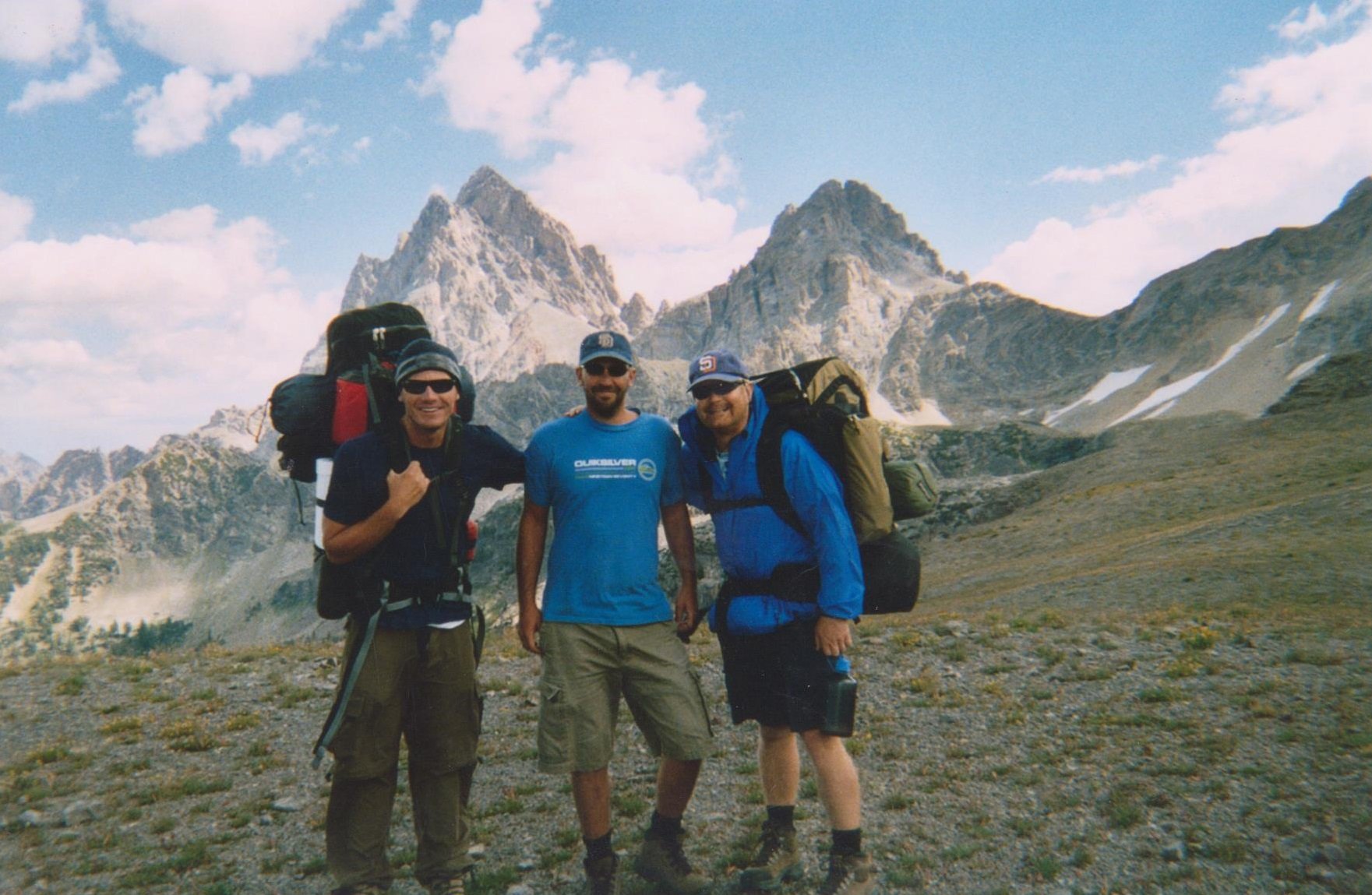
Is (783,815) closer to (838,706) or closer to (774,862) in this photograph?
(774,862)

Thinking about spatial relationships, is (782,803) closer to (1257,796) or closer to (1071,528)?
(1257,796)

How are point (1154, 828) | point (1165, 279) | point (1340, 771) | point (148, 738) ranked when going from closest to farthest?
point (1154, 828) → point (1340, 771) → point (148, 738) → point (1165, 279)

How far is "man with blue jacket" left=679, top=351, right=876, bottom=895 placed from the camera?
5434mm

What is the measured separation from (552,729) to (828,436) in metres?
3.05

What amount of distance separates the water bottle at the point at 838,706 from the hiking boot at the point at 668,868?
66.7 inches

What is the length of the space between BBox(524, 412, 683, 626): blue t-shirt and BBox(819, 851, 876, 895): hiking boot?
2291 mm

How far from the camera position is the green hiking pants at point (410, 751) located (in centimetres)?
530

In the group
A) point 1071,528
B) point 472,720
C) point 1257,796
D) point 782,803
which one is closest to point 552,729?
point 472,720

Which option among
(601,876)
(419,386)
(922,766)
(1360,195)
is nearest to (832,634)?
(601,876)

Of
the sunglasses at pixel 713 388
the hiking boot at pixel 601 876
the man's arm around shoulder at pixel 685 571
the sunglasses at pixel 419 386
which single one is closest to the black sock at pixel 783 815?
the hiking boot at pixel 601 876

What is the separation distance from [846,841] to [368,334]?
546 centimetres

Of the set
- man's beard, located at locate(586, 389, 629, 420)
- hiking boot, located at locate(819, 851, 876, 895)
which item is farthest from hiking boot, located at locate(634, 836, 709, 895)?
man's beard, located at locate(586, 389, 629, 420)

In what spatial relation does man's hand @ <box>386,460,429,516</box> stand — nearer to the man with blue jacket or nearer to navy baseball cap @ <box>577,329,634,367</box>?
navy baseball cap @ <box>577,329,634,367</box>

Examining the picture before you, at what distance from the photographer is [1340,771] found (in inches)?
294
